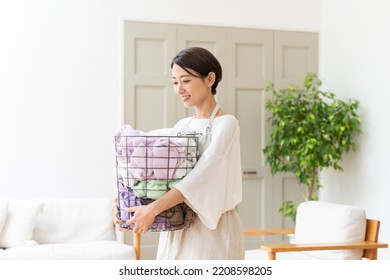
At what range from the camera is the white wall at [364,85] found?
16.7ft

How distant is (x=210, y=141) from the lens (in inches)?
69.1

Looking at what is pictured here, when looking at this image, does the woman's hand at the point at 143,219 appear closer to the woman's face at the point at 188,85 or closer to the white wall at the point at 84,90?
the woman's face at the point at 188,85

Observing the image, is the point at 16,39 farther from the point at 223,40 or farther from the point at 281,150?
the point at 281,150

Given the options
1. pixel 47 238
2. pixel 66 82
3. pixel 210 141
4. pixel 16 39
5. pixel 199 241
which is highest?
pixel 16 39

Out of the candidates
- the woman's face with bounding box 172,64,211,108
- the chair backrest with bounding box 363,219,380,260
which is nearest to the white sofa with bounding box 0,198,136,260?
the chair backrest with bounding box 363,219,380,260

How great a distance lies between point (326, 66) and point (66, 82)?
97.2 inches

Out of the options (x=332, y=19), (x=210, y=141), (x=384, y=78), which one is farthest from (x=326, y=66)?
(x=210, y=141)

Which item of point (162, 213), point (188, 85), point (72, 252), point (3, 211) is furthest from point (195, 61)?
point (3, 211)

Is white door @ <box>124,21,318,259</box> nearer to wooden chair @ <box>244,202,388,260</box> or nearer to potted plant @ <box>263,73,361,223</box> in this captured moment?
potted plant @ <box>263,73,361,223</box>

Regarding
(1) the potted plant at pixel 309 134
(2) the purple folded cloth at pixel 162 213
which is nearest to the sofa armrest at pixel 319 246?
(1) the potted plant at pixel 309 134

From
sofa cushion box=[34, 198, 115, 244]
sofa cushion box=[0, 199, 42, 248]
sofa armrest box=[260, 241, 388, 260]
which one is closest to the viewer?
sofa armrest box=[260, 241, 388, 260]

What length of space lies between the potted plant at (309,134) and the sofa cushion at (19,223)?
2.17 meters

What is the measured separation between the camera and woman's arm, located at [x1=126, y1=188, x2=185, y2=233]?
1.58 metres

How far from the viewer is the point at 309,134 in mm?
5406
